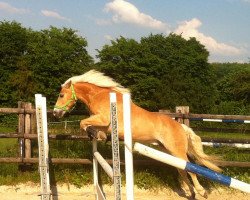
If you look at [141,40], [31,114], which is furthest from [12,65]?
[31,114]

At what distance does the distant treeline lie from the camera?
30.6m

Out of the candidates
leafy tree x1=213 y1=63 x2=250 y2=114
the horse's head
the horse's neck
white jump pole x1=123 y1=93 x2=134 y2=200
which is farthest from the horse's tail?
leafy tree x1=213 y1=63 x2=250 y2=114

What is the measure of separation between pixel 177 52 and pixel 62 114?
3366 centimetres

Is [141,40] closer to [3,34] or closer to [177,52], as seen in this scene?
[177,52]

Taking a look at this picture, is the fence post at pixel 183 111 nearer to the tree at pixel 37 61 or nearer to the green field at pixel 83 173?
the green field at pixel 83 173

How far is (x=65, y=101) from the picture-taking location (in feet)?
19.7

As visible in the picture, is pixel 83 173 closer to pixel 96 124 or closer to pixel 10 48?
pixel 96 124

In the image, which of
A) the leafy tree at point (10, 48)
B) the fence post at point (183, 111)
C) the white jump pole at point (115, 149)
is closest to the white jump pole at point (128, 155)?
the white jump pole at point (115, 149)

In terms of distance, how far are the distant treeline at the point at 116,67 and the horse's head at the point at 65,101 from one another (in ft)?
77.9

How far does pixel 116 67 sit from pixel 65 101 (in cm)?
2854

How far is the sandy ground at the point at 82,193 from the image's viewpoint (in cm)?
598

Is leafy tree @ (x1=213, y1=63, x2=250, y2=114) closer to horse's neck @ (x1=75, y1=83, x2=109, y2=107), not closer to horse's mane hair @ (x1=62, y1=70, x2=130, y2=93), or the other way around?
horse's mane hair @ (x1=62, y1=70, x2=130, y2=93)

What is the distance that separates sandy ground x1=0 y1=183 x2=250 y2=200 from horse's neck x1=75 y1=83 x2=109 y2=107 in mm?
1519

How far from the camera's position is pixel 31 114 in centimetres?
677
